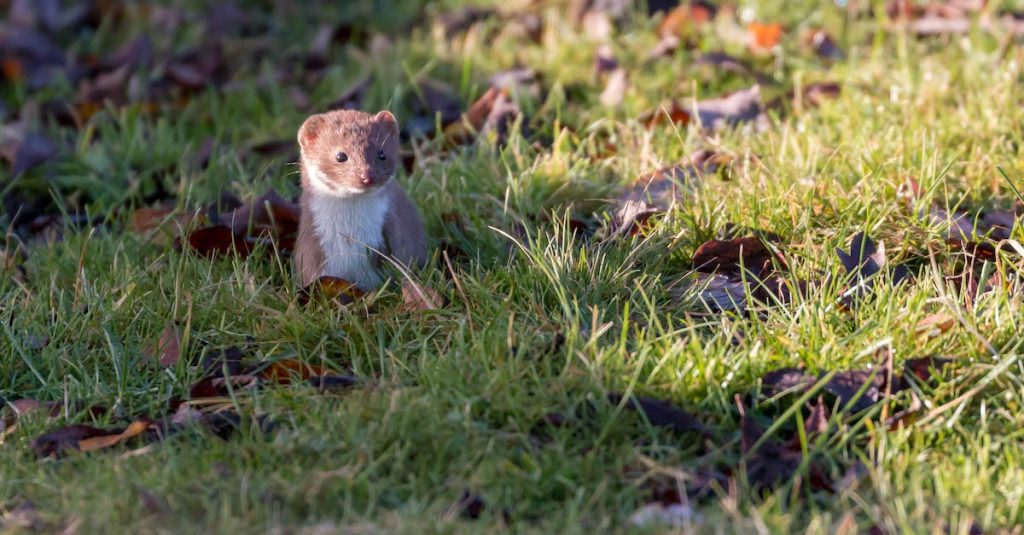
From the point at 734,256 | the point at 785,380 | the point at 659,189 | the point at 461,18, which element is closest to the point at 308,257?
the point at 659,189

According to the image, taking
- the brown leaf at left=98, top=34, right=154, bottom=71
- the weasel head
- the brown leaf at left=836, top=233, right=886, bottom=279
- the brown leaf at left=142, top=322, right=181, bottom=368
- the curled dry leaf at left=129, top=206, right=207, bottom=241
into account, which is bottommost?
the brown leaf at left=142, top=322, right=181, bottom=368

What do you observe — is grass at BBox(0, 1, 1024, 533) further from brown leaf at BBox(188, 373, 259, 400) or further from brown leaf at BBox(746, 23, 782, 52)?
brown leaf at BBox(746, 23, 782, 52)

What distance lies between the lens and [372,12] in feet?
25.3

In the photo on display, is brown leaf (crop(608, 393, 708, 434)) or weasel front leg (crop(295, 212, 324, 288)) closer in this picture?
brown leaf (crop(608, 393, 708, 434))

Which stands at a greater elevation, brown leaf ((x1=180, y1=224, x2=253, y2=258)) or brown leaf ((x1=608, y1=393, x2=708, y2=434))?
brown leaf ((x1=180, y1=224, x2=253, y2=258))

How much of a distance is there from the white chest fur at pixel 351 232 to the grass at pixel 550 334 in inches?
7.6

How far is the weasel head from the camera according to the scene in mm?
4465

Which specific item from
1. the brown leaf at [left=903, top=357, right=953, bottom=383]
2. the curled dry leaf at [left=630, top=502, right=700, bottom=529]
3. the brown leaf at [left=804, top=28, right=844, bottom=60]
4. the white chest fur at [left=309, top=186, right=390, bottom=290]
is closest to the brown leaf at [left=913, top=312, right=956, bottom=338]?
the brown leaf at [left=903, top=357, right=953, bottom=383]

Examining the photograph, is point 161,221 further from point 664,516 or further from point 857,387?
point 857,387

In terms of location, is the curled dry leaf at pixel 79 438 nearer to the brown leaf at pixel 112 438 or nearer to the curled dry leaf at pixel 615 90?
the brown leaf at pixel 112 438

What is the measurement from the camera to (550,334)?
12.4 ft

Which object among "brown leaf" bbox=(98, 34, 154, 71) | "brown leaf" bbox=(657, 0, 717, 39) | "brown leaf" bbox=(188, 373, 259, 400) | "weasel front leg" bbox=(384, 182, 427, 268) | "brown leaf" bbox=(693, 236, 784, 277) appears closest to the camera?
"brown leaf" bbox=(188, 373, 259, 400)

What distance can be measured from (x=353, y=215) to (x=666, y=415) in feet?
5.25

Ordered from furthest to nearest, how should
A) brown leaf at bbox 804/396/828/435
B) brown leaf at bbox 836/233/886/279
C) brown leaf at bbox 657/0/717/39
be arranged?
brown leaf at bbox 657/0/717/39, brown leaf at bbox 836/233/886/279, brown leaf at bbox 804/396/828/435
